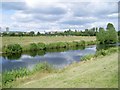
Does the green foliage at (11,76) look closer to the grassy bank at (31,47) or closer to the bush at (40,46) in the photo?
the grassy bank at (31,47)

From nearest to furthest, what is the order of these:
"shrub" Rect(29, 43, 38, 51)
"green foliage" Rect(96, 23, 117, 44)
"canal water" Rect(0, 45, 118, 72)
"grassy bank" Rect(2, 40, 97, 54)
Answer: "canal water" Rect(0, 45, 118, 72) → "grassy bank" Rect(2, 40, 97, 54) → "shrub" Rect(29, 43, 38, 51) → "green foliage" Rect(96, 23, 117, 44)

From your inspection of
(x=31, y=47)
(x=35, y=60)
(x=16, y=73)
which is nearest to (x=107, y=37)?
(x=31, y=47)

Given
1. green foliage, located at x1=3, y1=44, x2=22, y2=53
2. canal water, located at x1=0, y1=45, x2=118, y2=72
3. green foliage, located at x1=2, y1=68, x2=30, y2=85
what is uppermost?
green foliage, located at x1=2, y1=68, x2=30, y2=85

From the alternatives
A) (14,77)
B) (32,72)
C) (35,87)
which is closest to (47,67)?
Answer: (32,72)

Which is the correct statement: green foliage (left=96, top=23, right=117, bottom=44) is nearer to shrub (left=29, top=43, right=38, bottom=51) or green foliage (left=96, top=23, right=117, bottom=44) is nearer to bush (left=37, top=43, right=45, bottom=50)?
bush (left=37, top=43, right=45, bottom=50)

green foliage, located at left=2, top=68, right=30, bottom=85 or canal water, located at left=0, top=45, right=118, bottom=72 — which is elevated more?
green foliage, located at left=2, top=68, right=30, bottom=85

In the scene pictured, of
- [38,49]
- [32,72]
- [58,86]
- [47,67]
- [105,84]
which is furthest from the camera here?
[38,49]

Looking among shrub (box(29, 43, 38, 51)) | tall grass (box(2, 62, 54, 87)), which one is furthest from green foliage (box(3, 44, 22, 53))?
tall grass (box(2, 62, 54, 87))

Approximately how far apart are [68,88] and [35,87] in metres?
1.57

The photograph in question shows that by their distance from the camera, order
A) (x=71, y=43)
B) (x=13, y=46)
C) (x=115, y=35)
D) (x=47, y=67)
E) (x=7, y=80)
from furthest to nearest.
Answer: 1. (x=115, y=35)
2. (x=71, y=43)
3. (x=13, y=46)
4. (x=47, y=67)
5. (x=7, y=80)

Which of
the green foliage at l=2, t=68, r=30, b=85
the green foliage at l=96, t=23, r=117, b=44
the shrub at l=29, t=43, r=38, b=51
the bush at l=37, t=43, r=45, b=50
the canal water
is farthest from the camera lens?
the green foliage at l=96, t=23, r=117, b=44

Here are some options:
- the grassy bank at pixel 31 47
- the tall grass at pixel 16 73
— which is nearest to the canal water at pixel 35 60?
the tall grass at pixel 16 73

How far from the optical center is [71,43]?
65.1 m

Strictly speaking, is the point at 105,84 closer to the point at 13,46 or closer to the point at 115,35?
the point at 13,46
